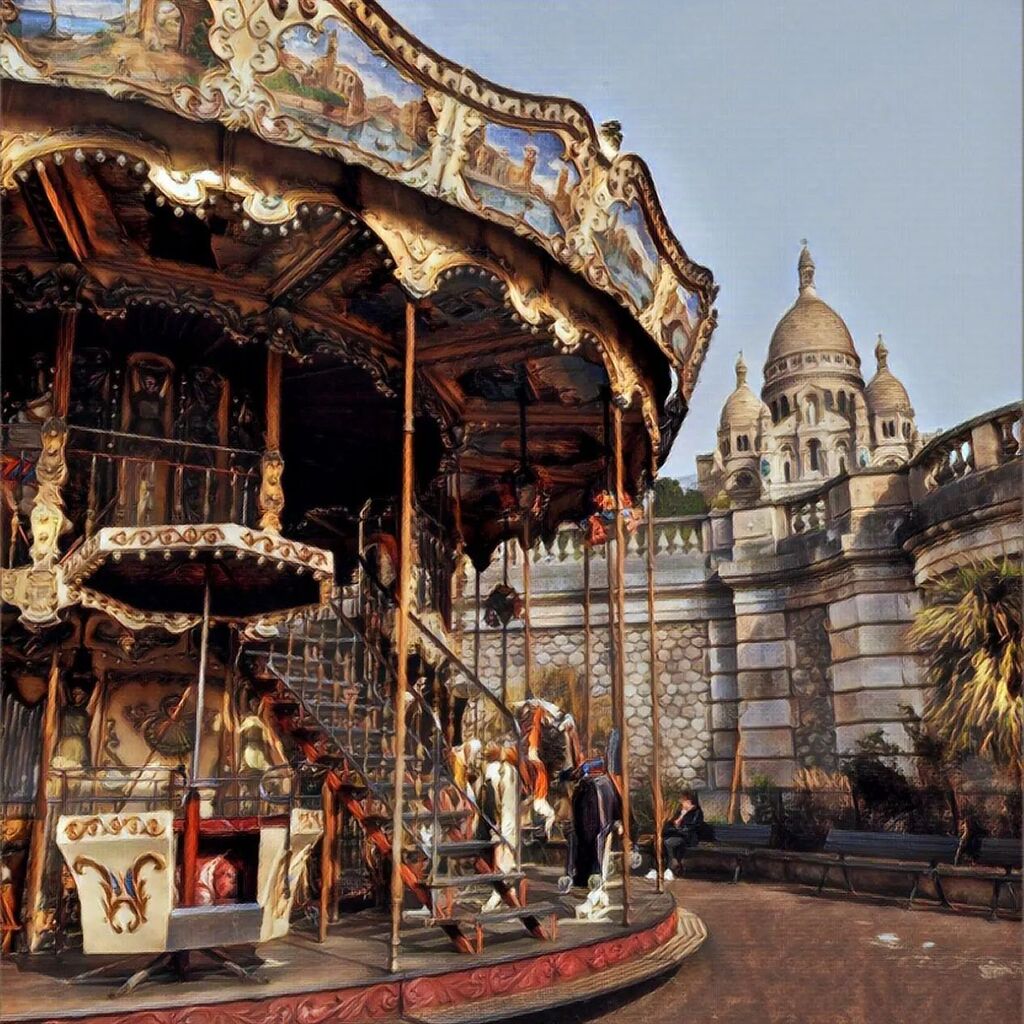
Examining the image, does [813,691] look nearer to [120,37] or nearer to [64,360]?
[64,360]

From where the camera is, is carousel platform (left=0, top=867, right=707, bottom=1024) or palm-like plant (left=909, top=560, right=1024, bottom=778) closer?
carousel platform (left=0, top=867, right=707, bottom=1024)

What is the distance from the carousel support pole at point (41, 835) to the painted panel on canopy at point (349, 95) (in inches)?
220

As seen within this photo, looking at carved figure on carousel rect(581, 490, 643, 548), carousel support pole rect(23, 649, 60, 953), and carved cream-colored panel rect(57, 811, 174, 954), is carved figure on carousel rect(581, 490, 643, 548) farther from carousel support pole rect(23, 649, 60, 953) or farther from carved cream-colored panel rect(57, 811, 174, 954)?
carved cream-colored panel rect(57, 811, 174, 954)

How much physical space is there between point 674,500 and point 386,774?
2007 inches

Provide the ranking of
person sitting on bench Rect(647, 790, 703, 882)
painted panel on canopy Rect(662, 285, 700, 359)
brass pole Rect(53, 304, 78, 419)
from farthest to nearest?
person sitting on bench Rect(647, 790, 703, 882) < painted panel on canopy Rect(662, 285, 700, 359) < brass pole Rect(53, 304, 78, 419)

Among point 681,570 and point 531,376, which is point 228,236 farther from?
point 681,570

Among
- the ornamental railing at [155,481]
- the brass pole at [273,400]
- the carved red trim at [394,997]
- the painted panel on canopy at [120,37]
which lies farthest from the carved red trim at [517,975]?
the painted panel on canopy at [120,37]

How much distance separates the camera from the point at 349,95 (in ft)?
26.1

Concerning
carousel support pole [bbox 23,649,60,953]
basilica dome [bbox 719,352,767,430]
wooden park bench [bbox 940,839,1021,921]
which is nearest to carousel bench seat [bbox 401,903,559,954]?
carousel support pole [bbox 23,649,60,953]

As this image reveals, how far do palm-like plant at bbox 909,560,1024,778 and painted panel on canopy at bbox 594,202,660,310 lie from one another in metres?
6.93

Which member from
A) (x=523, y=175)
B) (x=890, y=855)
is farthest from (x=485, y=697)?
(x=890, y=855)

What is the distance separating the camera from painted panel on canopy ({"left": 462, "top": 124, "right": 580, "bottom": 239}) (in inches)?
340

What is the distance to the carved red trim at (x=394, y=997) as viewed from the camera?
6551 mm

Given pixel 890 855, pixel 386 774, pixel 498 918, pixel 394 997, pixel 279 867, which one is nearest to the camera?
pixel 394 997
